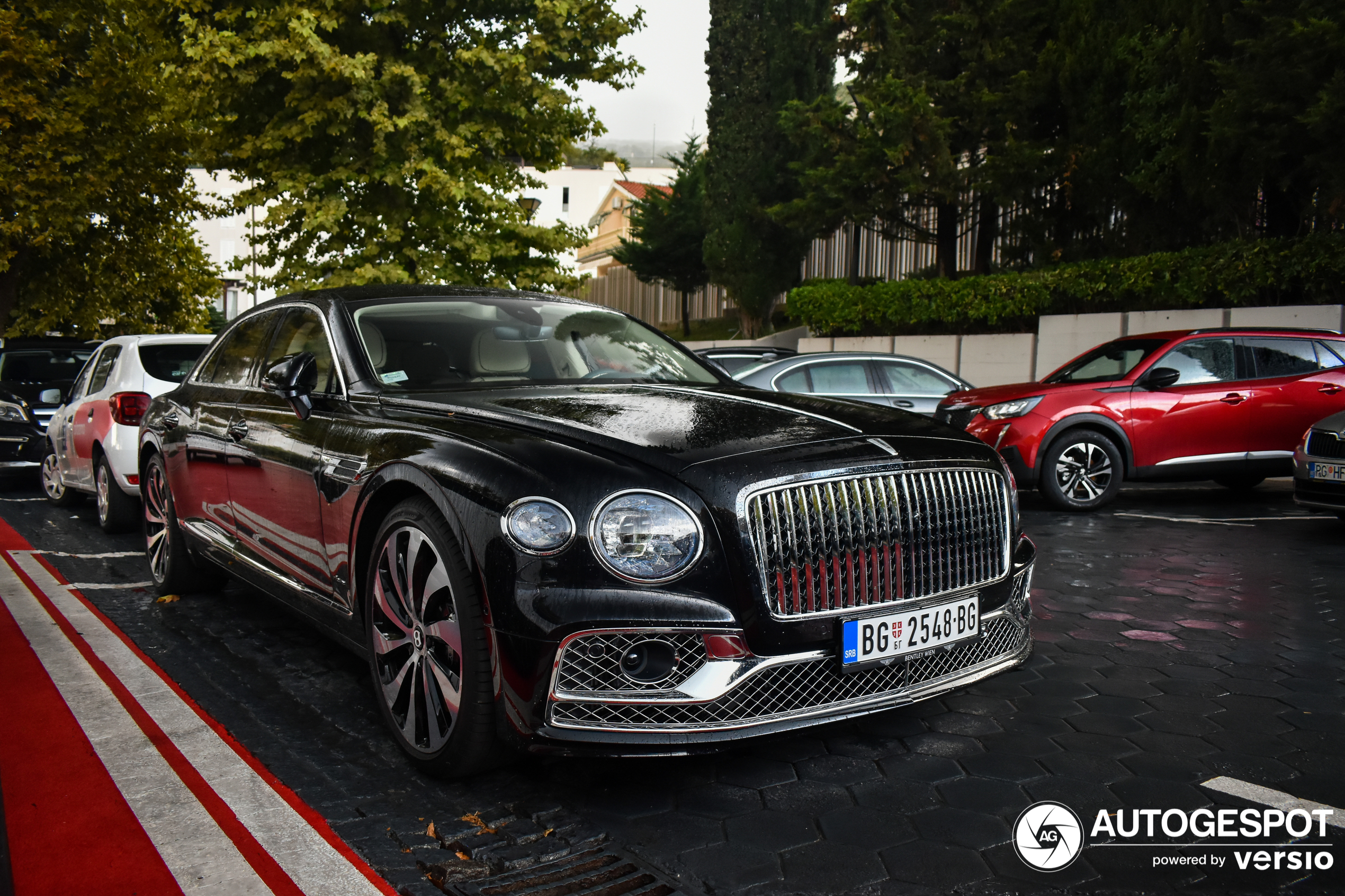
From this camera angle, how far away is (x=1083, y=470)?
10.2 meters

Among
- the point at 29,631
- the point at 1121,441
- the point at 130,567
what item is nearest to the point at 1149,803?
the point at 29,631

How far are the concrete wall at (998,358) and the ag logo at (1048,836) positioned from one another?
15342mm

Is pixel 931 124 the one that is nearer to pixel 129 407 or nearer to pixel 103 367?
pixel 103 367

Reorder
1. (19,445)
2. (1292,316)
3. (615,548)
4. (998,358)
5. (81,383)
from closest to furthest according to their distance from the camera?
1. (615,548)
2. (81,383)
3. (19,445)
4. (1292,316)
5. (998,358)

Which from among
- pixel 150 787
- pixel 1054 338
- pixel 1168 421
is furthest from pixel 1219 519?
pixel 150 787

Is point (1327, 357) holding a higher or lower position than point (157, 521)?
higher

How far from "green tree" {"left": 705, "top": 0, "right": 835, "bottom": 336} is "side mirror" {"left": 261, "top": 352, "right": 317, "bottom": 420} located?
23220 millimetres

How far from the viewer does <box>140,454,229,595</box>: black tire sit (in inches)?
243

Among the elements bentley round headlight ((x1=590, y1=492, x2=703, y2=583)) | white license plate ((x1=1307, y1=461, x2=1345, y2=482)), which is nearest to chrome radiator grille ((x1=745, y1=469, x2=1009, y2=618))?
bentley round headlight ((x1=590, y1=492, x2=703, y2=583))

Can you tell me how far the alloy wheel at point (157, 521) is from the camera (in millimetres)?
6344

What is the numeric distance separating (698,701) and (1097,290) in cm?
1546

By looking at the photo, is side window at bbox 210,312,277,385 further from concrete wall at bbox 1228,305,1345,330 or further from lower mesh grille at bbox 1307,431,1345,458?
concrete wall at bbox 1228,305,1345,330

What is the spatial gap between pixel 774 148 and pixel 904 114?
9.26 m

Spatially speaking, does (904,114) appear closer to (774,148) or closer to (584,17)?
(584,17)
